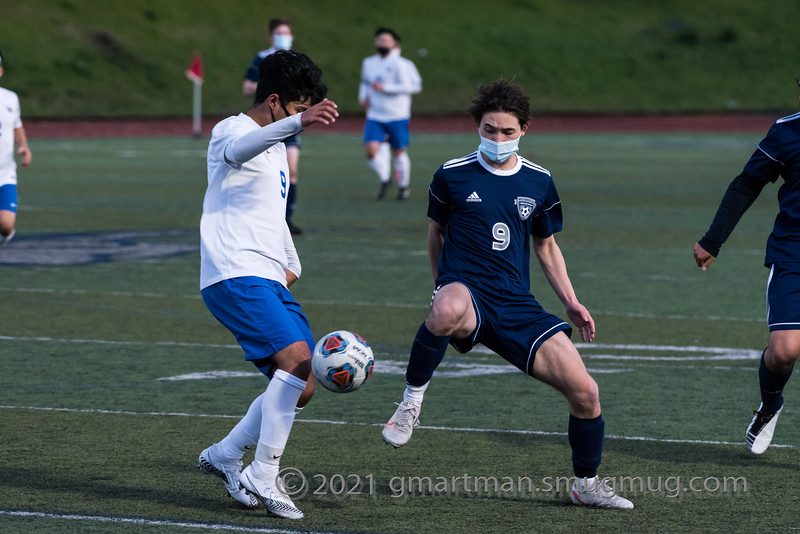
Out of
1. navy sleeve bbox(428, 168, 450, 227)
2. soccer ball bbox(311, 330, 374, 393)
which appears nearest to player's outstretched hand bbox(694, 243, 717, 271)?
navy sleeve bbox(428, 168, 450, 227)

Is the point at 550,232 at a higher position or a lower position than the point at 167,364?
higher

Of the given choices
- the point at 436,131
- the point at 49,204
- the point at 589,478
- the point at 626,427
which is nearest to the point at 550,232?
the point at 589,478

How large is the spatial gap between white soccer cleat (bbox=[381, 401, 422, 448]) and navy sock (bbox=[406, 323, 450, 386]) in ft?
0.35

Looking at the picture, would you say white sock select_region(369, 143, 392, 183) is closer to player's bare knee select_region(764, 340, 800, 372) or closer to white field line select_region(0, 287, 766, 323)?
white field line select_region(0, 287, 766, 323)

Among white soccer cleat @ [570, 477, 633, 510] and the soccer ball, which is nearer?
the soccer ball

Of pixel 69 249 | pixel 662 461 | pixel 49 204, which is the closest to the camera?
pixel 662 461

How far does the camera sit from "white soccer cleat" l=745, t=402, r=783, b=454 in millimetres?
6410

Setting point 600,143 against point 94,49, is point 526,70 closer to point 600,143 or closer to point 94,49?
point 94,49

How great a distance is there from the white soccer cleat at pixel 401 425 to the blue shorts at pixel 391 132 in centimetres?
1551

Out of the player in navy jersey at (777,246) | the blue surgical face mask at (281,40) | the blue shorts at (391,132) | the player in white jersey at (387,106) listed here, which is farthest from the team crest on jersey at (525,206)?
the blue shorts at (391,132)

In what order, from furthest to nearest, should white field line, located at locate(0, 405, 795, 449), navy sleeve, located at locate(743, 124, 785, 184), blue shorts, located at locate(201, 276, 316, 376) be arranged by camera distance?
white field line, located at locate(0, 405, 795, 449)
navy sleeve, located at locate(743, 124, 785, 184)
blue shorts, located at locate(201, 276, 316, 376)

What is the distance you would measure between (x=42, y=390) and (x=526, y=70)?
6004 cm

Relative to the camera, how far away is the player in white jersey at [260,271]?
5.32 meters

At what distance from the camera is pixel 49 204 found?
66.2 feet
